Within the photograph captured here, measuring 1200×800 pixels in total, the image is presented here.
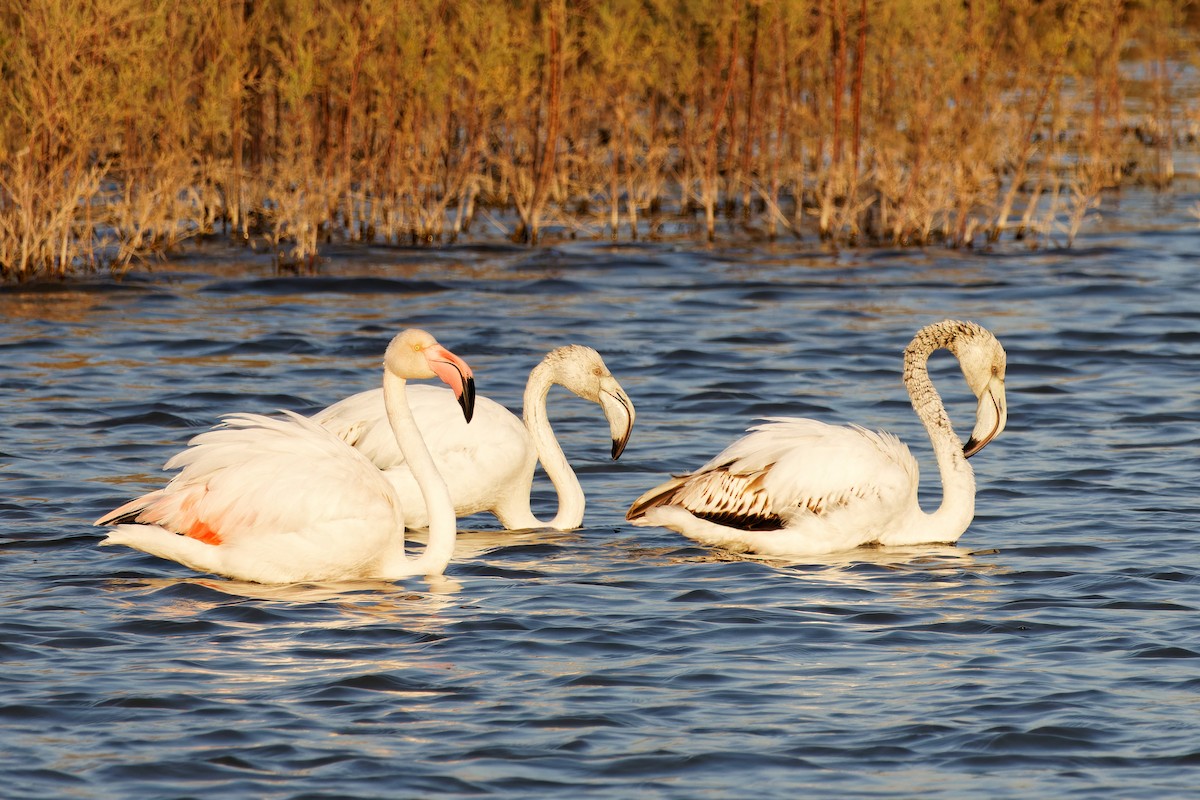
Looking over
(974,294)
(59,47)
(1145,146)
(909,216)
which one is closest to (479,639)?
A: (59,47)

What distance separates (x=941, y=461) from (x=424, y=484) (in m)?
2.39

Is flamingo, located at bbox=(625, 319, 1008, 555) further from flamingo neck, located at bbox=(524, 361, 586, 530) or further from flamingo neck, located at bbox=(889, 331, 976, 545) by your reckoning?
flamingo neck, located at bbox=(524, 361, 586, 530)

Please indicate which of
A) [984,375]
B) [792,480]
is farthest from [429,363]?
[984,375]

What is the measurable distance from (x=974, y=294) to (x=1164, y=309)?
59.7 inches

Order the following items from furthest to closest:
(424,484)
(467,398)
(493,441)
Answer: (493,441) → (424,484) → (467,398)

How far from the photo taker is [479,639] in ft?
20.9

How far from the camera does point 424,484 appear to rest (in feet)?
23.7

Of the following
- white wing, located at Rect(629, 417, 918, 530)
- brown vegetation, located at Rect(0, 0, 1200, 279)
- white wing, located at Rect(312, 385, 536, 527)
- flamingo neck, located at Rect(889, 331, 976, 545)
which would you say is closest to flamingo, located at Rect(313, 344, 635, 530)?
white wing, located at Rect(312, 385, 536, 527)

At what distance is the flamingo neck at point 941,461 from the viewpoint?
7852 millimetres

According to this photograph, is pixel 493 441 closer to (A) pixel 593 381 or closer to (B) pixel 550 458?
(B) pixel 550 458

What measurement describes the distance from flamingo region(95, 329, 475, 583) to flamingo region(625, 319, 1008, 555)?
1.18 metres

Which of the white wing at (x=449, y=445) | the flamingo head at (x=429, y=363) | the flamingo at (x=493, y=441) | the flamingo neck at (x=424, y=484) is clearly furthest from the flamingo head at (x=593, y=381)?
the flamingo head at (x=429, y=363)

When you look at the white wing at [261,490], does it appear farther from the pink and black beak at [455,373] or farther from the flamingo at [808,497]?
the flamingo at [808,497]

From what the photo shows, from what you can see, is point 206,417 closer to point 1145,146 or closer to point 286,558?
point 286,558
